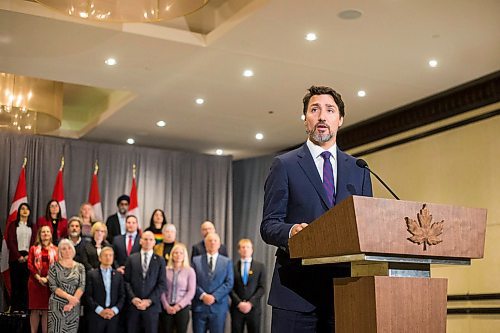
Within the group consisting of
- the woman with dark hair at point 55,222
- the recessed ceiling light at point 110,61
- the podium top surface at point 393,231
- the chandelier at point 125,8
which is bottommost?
the podium top surface at point 393,231

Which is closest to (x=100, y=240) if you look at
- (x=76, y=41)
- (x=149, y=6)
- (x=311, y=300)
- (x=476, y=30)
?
(x=76, y=41)

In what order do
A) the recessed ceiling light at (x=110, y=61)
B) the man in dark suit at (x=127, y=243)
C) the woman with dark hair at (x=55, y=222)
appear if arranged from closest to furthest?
the recessed ceiling light at (x=110, y=61)
the man in dark suit at (x=127, y=243)
the woman with dark hair at (x=55, y=222)

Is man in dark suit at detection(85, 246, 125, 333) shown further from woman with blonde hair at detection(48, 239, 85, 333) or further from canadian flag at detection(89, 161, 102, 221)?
canadian flag at detection(89, 161, 102, 221)

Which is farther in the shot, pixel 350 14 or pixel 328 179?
pixel 350 14

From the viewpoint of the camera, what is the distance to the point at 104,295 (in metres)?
8.47

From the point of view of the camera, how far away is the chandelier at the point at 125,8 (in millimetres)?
5637

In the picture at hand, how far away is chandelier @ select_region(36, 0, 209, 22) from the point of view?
18.5 ft

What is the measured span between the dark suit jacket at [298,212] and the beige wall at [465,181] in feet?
18.4

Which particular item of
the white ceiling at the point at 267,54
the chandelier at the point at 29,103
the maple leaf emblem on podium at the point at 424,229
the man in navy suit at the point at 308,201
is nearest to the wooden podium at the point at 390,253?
the maple leaf emblem on podium at the point at 424,229

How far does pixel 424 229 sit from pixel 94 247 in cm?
742

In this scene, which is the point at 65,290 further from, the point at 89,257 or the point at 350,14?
the point at 350,14

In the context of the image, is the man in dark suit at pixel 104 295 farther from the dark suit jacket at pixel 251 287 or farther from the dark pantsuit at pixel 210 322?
the dark suit jacket at pixel 251 287

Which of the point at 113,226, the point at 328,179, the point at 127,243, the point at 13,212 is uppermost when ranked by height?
the point at 13,212

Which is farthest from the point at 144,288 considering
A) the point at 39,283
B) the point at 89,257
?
the point at 39,283
